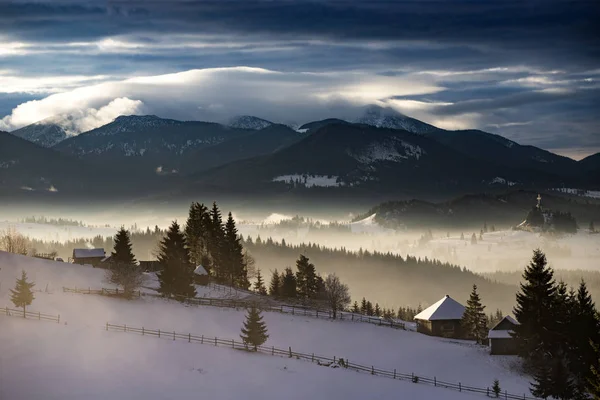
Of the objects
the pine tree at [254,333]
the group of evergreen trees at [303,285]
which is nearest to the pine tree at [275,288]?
the group of evergreen trees at [303,285]

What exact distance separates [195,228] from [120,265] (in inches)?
1168

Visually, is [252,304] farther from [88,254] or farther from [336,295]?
[88,254]

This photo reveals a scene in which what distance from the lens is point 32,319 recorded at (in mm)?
104125

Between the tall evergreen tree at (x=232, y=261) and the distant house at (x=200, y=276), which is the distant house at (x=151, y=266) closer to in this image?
the tall evergreen tree at (x=232, y=261)

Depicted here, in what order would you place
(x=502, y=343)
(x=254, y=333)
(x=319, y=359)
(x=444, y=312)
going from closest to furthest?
(x=254, y=333) < (x=319, y=359) < (x=502, y=343) < (x=444, y=312)

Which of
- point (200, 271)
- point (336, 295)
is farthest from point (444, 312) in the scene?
point (200, 271)

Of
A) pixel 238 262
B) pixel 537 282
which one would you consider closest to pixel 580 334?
pixel 537 282

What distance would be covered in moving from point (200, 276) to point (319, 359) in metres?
44.8

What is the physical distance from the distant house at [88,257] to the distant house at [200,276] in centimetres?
2914

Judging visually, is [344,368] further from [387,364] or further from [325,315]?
[325,315]

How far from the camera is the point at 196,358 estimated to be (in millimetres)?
96812

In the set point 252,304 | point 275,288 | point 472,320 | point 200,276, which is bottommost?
point 472,320

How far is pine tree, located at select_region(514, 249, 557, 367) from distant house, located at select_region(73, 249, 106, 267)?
284 feet

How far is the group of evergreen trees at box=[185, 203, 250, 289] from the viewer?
513 feet
